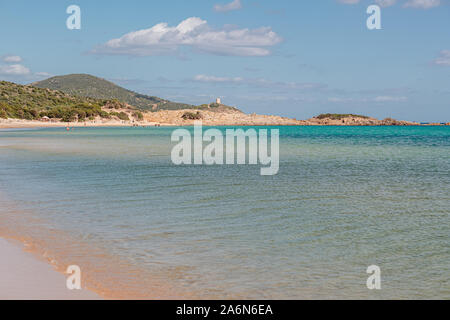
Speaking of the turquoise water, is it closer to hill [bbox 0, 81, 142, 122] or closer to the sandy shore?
the sandy shore

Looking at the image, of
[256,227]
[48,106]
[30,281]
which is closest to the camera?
[30,281]

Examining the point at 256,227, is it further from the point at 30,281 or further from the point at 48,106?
the point at 48,106

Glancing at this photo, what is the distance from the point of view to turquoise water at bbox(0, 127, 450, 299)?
22.2 ft

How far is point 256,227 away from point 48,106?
14026 cm

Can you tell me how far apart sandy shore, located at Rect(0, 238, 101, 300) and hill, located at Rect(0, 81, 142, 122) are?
357 feet

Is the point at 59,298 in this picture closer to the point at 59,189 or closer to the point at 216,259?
the point at 216,259

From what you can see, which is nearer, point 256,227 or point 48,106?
point 256,227

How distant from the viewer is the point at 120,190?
49.9 feet

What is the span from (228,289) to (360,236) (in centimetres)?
396

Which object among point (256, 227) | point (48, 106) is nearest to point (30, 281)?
point (256, 227)

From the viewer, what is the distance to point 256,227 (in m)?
9.97

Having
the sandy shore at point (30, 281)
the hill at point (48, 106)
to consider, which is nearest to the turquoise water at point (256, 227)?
the sandy shore at point (30, 281)

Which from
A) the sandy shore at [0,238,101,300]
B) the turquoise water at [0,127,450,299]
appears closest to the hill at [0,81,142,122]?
the turquoise water at [0,127,450,299]
